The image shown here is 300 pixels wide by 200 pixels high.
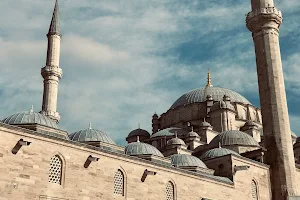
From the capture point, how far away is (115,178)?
1273 centimetres

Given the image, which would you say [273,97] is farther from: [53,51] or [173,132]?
[53,51]

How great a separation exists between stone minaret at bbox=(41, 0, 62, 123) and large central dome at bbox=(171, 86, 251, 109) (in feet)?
32.4

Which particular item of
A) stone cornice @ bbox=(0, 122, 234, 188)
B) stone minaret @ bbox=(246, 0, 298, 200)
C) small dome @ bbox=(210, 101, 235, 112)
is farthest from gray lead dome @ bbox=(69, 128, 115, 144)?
small dome @ bbox=(210, 101, 235, 112)

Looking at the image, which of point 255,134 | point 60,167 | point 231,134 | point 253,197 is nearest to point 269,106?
point 231,134

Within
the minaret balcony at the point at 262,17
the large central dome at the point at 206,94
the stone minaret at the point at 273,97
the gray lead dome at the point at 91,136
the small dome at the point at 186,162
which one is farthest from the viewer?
the large central dome at the point at 206,94

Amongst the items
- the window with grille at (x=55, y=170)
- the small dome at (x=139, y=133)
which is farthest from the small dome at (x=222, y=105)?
the window with grille at (x=55, y=170)

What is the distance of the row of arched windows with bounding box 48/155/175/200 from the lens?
11.3 metres

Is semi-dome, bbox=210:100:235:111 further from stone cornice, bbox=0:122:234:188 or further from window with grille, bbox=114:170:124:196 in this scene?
window with grille, bbox=114:170:124:196

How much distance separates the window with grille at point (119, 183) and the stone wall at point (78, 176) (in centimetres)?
13

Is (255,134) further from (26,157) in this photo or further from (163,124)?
(26,157)

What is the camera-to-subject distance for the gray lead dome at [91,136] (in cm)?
1448

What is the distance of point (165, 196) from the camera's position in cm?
1387

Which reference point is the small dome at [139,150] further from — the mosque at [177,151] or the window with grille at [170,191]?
the window with grille at [170,191]

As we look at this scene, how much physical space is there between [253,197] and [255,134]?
7.82 metres
